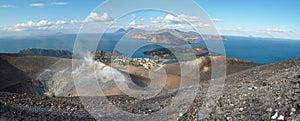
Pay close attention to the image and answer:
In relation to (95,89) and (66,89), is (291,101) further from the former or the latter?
(66,89)

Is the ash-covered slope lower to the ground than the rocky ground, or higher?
lower

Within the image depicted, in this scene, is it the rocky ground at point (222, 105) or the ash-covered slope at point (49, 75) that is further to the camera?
the ash-covered slope at point (49, 75)

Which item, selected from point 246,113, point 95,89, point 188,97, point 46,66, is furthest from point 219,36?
point 46,66

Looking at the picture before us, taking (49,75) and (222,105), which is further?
(49,75)

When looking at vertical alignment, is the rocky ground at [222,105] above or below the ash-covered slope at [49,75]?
above

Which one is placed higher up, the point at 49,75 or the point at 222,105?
the point at 222,105

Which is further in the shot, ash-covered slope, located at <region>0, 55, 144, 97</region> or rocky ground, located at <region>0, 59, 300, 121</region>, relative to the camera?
ash-covered slope, located at <region>0, 55, 144, 97</region>

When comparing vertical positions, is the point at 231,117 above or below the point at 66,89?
above

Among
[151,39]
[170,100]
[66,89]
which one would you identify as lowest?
[66,89]
